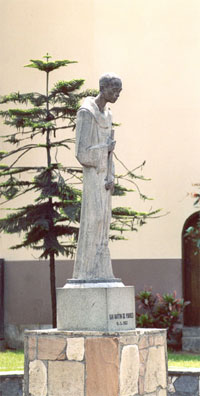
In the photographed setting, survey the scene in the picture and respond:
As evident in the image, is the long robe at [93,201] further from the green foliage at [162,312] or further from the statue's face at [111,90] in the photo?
the green foliage at [162,312]

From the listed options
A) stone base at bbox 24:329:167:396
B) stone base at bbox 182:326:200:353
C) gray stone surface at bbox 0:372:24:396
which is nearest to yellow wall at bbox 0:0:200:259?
stone base at bbox 182:326:200:353

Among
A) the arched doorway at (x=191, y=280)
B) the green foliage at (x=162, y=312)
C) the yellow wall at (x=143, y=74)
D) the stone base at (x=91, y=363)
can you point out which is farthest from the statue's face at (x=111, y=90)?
the arched doorway at (x=191, y=280)

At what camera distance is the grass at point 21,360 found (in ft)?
44.8

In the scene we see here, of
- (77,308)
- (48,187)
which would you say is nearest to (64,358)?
(77,308)

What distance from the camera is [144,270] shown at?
1722 centimetres

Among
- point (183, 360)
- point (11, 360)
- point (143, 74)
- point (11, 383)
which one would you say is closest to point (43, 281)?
point (11, 360)

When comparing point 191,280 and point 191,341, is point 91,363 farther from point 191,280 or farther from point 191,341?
point 191,280

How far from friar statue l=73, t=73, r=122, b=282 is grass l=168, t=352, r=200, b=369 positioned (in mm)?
4342

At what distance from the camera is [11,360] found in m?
14.7

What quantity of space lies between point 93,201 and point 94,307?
1.12 meters

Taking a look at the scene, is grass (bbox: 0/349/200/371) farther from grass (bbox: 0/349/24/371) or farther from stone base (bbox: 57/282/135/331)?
stone base (bbox: 57/282/135/331)

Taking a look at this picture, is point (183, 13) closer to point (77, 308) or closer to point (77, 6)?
point (77, 6)

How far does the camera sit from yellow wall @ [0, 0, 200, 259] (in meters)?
17.1

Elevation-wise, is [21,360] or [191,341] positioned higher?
[191,341]
